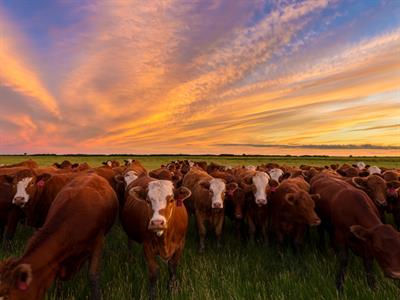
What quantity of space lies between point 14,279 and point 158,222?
2201mm


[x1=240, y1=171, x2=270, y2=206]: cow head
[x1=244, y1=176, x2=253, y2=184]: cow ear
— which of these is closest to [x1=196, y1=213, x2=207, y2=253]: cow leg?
[x1=240, y1=171, x2=270, y2=206]: cow head

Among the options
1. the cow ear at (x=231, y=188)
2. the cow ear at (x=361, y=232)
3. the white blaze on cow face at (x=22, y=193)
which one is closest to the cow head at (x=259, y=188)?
the cow ear at (x=231, y=188)

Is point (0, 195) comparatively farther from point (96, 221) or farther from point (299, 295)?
point (299, 295)

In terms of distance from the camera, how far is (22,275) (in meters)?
4.39

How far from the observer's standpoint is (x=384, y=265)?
5.77m

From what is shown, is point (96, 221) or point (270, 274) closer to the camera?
point (96, 221)

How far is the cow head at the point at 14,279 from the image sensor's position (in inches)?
172

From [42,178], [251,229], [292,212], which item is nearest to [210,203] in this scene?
[251,229]

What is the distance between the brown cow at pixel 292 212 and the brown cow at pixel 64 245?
4514 millimetres

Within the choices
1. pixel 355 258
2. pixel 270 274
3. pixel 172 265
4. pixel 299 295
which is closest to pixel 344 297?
pixel 299 295

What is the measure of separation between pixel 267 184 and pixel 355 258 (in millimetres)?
3110

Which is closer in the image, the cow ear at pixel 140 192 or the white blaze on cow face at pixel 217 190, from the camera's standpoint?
the cow ear at pixel 140 192

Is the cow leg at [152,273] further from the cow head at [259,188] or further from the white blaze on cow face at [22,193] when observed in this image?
the white blaze on cow face at [22,193]

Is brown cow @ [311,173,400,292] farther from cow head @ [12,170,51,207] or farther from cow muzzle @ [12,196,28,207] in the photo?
cow muzzle @ [12,196,28,207]
